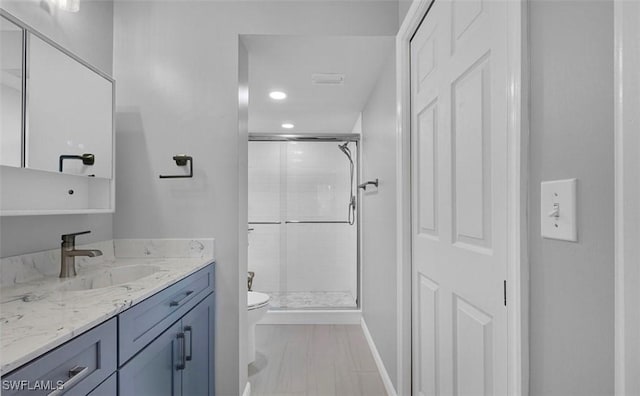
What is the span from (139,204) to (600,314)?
2.10 m

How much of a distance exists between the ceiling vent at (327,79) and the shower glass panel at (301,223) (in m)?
1.39

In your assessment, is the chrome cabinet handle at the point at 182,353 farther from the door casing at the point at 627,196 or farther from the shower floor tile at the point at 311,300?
the shower floor tile at the point at 311,300

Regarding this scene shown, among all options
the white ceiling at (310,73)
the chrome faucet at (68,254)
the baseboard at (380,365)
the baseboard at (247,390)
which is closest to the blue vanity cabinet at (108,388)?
the chrome faucet at (68,254)

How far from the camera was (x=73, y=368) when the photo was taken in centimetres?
87

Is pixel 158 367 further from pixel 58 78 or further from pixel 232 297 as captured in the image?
pixel 58 78

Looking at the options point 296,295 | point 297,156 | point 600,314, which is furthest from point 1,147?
point 296,295

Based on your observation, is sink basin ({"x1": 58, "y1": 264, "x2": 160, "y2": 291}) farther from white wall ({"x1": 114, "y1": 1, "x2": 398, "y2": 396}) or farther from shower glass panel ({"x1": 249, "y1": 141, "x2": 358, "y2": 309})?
shower glass panel ({"x1": 249, "y1": 141, "x2": 358, "y2": 309})

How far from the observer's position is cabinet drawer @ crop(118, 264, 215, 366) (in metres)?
1.10

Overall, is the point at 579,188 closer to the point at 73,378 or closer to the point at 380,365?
the point at 73,378

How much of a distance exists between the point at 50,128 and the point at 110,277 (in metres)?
0.71

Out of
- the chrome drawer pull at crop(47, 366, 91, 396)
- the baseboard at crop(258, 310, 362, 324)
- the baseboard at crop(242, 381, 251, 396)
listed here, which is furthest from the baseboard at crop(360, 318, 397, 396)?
the chrome drawer pull at crop(47, 366, 91, 396)

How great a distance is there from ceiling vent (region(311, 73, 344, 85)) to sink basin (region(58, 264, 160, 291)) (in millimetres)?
1689

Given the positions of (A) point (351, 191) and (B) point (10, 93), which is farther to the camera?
Answer: (A) point (351, 191)

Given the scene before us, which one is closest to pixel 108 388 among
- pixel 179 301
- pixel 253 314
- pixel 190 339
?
pixel 179 301
